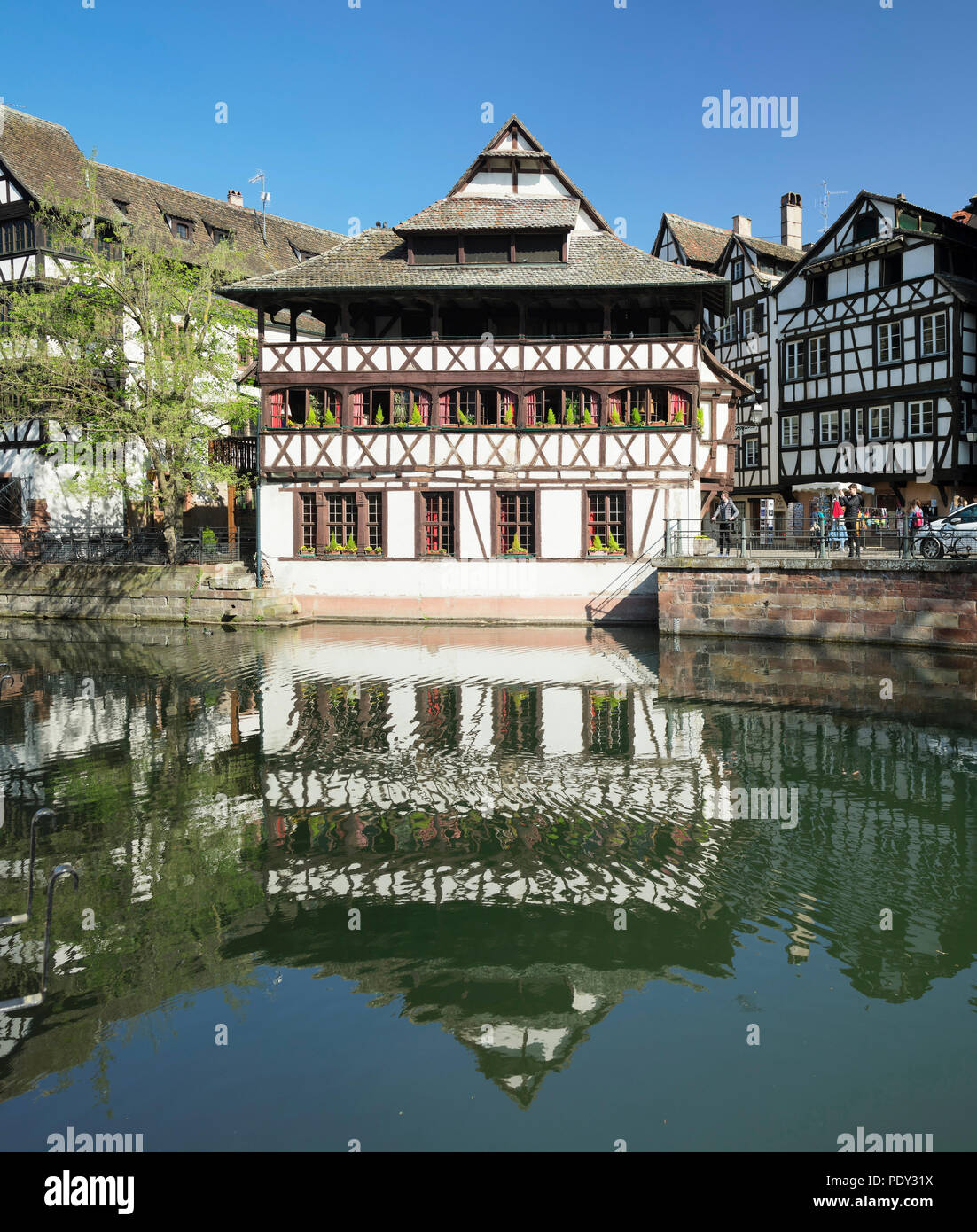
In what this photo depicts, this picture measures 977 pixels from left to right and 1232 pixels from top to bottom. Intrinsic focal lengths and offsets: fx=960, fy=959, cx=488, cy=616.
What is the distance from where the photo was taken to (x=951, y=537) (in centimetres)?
2280

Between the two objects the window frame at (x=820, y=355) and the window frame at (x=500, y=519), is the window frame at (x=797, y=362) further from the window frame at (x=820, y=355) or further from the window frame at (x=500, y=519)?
the window frame at (x=500, y=519)

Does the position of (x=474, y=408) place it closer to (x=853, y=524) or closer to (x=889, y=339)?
(x=853, y=524)

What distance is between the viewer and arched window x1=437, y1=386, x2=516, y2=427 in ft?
96.2

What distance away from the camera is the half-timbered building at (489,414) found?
94.6 ft

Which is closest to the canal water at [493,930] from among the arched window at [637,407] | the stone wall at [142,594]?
the stone wall at [142,594]

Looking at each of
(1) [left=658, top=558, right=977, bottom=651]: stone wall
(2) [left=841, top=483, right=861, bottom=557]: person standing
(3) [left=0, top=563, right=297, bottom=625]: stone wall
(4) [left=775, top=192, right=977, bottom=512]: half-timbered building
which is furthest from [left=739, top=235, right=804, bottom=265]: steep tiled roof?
(3) [left=0, top=563, right=297, bottom=625]: stone wall

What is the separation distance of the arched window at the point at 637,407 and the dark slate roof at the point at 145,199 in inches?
562

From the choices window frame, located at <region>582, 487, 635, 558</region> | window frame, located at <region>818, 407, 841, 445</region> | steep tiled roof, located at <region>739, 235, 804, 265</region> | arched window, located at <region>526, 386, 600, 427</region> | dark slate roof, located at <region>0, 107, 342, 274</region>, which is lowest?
window frame, located at <region>582, 487, 635, 558</region>

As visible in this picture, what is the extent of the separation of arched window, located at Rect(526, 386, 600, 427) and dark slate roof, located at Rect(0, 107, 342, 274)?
12125 millimetres

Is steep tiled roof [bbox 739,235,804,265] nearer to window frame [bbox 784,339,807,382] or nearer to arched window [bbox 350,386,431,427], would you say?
window frame [bbox 784,339,807,382]

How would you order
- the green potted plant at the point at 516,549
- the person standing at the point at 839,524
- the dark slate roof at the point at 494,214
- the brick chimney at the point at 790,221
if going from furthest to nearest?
1. the brick chimney at the point at 790,221
2. the green potted plant at the point at 516,549
3. the dark slate roof at the point at 494,214
4. the person standing at the point at 839,524

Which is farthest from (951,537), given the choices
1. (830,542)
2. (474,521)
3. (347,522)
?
(347,522)
